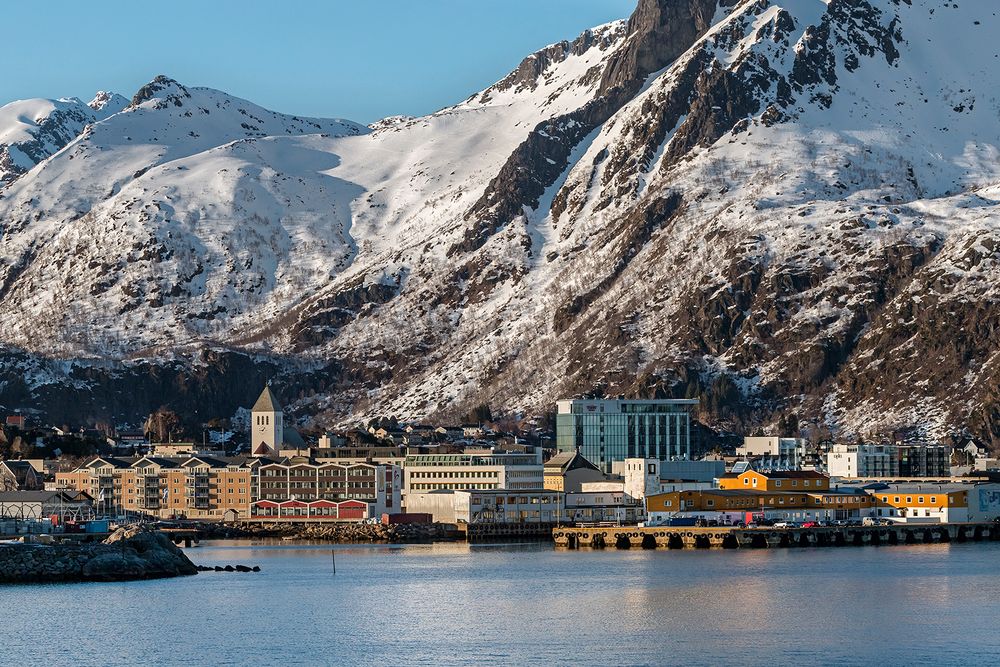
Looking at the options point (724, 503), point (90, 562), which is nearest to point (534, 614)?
point (90, 562)

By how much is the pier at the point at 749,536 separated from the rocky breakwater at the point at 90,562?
42.7 meters

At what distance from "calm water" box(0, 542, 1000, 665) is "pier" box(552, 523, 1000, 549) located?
16.8m

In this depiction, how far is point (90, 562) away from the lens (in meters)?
153

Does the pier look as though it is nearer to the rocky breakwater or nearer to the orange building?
the orange building

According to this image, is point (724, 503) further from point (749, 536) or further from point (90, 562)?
point (90, 562)

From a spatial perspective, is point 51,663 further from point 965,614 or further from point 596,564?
point 596,564

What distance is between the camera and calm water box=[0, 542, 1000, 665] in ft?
362

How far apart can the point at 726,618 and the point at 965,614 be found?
42.6 feet

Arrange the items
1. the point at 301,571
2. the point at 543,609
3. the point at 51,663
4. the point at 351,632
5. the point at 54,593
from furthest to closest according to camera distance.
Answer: the point at 301,571
the point at 54,593
the point at 543,609
the point at 351,632
the point at 51,663

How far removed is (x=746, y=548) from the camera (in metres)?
183

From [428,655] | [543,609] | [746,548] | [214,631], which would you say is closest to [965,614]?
[543,609]

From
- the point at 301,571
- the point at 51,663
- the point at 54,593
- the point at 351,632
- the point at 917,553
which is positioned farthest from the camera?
the point at 917,553

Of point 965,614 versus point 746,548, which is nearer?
point 965,614

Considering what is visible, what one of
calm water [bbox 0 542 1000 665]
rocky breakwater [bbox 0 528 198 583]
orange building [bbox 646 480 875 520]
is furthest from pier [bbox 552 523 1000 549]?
rocky breakwater [bbox 0 528 198 583]
